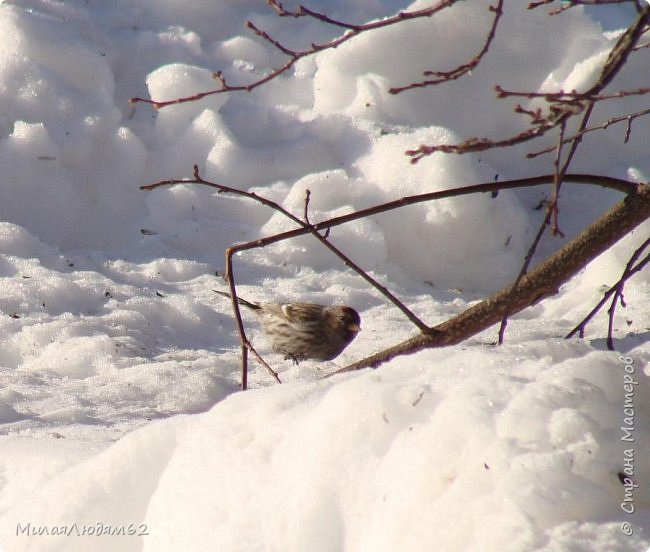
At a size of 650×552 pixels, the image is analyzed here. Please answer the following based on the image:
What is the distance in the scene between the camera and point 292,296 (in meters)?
4.49

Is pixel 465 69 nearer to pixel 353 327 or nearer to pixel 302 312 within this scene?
pixel 353 327

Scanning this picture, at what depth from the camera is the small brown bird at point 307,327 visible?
4.09 m

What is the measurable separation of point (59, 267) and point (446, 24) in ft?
8.61

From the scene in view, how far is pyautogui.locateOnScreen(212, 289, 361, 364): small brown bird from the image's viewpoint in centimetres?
409

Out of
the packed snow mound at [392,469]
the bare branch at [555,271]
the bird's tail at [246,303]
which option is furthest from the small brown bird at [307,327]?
the packed snow mound at [392,469]

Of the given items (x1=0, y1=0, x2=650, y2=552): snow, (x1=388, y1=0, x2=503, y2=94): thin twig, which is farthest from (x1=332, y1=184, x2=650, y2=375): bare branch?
(x1=388, y1=0, x2=503, y2=94): thin twig

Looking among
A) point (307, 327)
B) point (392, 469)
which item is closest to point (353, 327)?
point (307, 327)

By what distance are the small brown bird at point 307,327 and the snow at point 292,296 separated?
0.31ft

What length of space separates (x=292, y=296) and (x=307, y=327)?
41 cm

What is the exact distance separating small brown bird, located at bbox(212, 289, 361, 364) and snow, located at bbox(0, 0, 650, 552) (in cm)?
10

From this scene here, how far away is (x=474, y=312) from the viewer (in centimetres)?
273

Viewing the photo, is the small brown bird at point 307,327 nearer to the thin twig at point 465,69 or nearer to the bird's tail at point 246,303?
the bird's tail at point 246,303

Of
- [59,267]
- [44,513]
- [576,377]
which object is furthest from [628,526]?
[59,267]

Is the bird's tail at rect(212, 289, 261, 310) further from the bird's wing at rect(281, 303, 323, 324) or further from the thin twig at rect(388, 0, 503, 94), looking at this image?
the thin twig at rect(388, 0, 503, 94)
